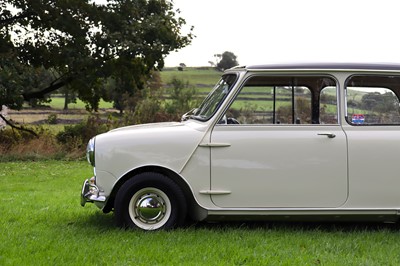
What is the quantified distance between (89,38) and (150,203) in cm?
1494

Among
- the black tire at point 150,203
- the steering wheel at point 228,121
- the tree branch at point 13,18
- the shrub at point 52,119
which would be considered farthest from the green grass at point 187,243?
the shrub at point 52,119

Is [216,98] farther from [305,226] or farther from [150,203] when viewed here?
[305,226]

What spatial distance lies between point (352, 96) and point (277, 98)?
2.67 ft

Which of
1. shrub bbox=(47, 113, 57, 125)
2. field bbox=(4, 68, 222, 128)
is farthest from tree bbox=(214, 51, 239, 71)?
shrub bbox=(47, 113, 57, 125)

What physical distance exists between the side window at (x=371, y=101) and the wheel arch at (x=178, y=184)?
1.87 metres

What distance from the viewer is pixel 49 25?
64.4 ft

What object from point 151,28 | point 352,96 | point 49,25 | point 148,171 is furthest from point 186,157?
point 49,25

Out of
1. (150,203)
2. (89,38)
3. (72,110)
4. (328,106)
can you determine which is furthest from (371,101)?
(72,110)

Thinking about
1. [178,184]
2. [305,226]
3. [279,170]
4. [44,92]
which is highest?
[44,92]

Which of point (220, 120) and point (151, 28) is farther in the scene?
point (151, 28)

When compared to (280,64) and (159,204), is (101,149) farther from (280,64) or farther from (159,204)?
(280,64)

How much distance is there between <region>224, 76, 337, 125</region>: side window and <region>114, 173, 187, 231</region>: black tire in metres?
0.97

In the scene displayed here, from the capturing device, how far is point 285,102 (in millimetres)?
5793

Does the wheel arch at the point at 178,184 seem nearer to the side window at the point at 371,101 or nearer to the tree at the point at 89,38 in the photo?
the side window at the point at 371,101
